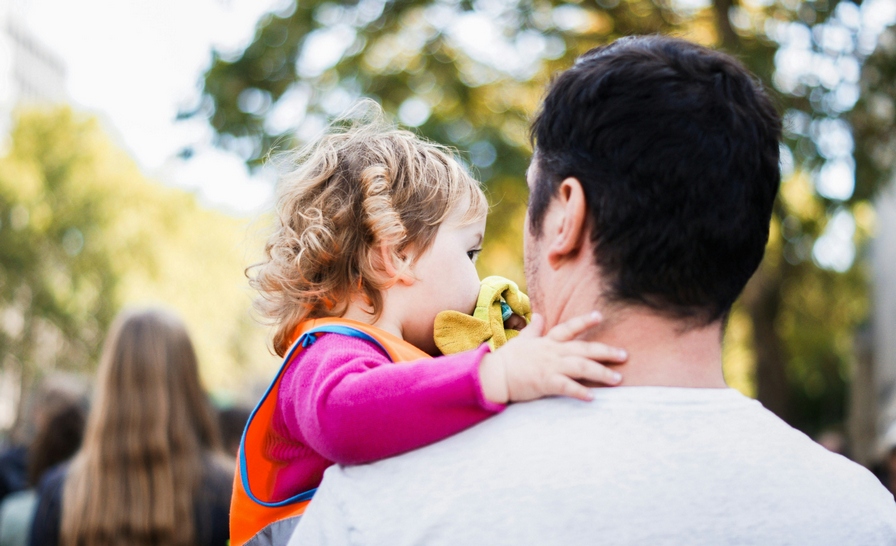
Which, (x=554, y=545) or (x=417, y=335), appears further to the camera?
(x=417, y=335)

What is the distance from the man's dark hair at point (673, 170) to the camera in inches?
53.9

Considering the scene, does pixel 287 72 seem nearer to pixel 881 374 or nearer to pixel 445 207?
pixel 445 207

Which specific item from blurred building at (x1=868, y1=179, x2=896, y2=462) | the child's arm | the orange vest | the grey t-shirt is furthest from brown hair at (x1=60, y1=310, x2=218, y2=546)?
blurred building at (x1=868, y1=179, x2=896, y2=462)

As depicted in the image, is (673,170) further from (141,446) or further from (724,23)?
(724,23)

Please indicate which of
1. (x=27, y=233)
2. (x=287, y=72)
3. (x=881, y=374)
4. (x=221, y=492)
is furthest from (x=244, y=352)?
(x=221, y=492)

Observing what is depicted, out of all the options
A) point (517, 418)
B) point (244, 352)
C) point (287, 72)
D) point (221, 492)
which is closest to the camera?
point (517, 418)

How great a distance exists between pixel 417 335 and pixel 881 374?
18.6 metres

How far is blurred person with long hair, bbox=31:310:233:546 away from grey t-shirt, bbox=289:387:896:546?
7.74 ft

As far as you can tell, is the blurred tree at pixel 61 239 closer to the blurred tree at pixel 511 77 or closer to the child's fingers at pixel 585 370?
the blurred tree at pixel 511 77

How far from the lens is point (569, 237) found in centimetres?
144

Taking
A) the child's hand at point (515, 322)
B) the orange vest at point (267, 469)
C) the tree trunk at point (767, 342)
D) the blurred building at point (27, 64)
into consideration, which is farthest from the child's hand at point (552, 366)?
the blurred building at point (27, 64)

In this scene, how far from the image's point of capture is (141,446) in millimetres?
3582

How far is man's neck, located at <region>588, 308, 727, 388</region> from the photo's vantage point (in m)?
1.42

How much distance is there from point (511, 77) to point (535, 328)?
28.4 ft
